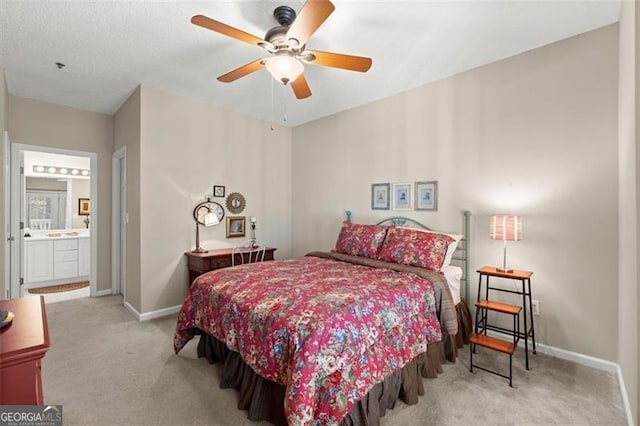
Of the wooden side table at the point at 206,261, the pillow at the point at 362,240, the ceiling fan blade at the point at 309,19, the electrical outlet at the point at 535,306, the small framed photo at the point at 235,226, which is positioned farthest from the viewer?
the small framed photo at the point at 235,226

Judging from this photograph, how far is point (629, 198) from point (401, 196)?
7.13 feet

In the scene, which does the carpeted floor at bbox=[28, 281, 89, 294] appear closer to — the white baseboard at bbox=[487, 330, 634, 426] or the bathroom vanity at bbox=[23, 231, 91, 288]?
the bathroom vanity at bbox=[23, 231, 91, 288]

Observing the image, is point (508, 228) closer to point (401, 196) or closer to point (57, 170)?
point (401, 196)

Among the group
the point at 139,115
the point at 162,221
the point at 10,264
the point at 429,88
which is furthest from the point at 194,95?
the point at 10,264

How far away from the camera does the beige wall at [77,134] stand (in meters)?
4.04

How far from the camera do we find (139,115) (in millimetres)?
3660

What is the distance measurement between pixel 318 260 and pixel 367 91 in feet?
7.26

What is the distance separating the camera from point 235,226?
15.2ft

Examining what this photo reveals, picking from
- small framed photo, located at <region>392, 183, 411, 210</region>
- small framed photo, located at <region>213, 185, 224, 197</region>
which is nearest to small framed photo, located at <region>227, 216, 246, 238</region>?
small framed photo, located at <region>213, 185, 224, 197</region>

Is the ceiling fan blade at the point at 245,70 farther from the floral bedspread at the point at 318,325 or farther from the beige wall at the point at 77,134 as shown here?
the beige wall at the point at 77,134

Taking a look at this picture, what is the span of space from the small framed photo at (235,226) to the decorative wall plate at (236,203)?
0.36ft

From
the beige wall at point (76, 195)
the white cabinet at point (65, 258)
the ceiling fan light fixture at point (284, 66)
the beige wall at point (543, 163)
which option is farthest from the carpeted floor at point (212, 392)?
the beige wall at point (76, 195)

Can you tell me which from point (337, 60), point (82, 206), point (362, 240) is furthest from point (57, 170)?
point (337, 60)

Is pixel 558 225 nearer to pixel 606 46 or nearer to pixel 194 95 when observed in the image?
pixel 606 46
